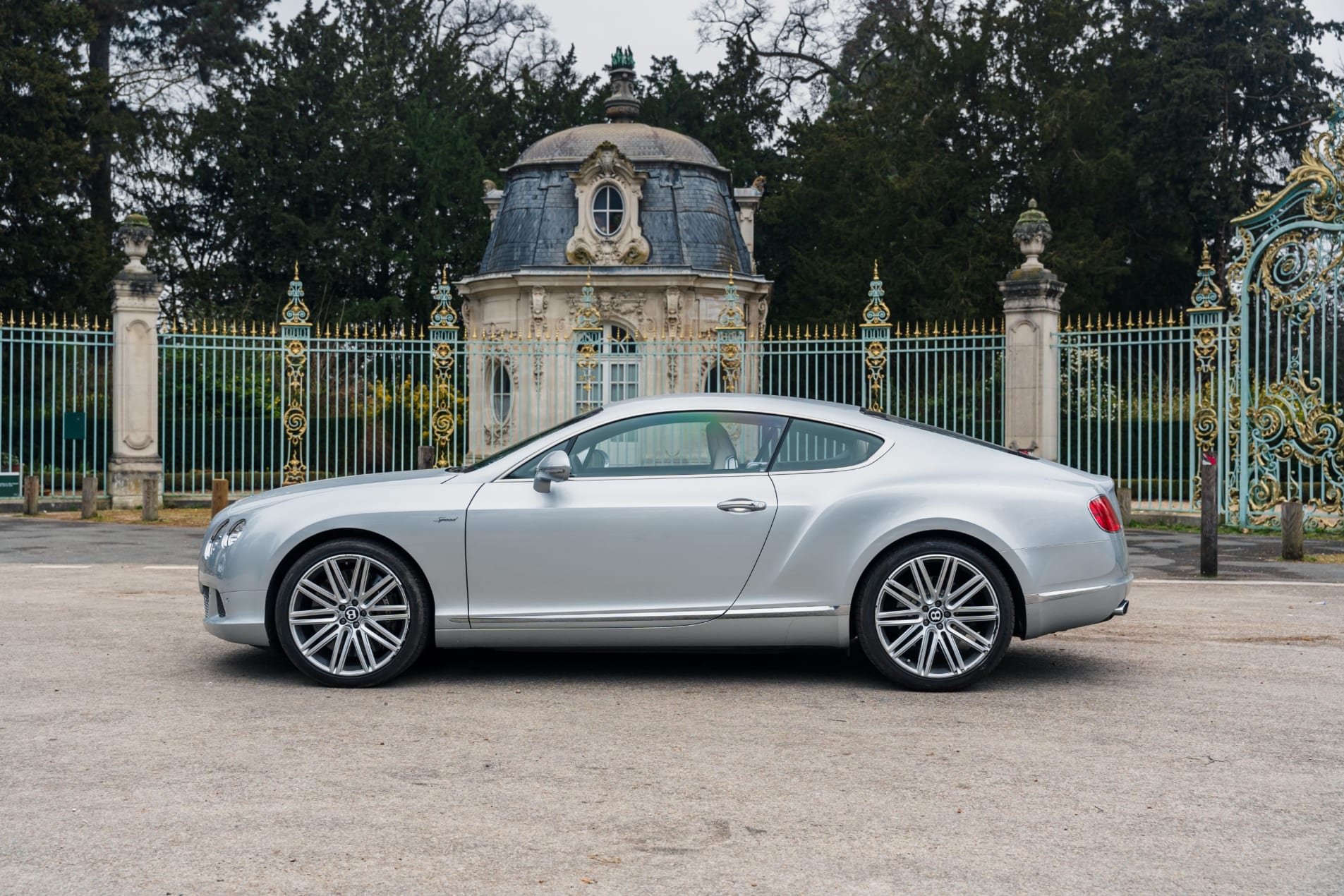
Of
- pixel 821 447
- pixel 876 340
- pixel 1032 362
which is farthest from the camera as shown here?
pixel 876 340

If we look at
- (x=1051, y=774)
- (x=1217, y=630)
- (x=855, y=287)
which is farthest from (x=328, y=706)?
(x=855, y=287)

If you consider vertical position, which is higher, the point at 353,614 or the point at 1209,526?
the point at 1209,526

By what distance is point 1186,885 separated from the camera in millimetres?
3949

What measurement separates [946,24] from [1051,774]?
3977cm

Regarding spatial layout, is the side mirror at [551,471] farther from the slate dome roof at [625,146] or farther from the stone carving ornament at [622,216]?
the slate dome roof at [625,146]

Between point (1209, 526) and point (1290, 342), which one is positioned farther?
point (1290, 342)

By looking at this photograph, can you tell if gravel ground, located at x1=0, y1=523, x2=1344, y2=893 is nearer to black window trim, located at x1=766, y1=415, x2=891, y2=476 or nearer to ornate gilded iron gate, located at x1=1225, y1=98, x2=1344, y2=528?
black window trim, located at x1=766, y1=415, x2=891, y2=476

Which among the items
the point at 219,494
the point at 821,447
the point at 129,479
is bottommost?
the point at 219,494

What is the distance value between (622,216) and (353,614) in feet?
82.9

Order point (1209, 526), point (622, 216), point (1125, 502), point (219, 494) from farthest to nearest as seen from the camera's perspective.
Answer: point (622, 216) < point (219, 494) < point (1125, 502) < point (1209, 526)

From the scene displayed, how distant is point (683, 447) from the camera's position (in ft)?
23.0

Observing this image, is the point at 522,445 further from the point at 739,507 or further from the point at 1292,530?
the point at 1292,530

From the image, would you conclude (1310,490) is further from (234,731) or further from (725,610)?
(234,731)

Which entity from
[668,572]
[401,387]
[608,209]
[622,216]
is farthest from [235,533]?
[608,209]
